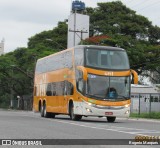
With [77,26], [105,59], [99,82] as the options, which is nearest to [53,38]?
[77,26]

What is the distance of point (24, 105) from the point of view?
84750 mm

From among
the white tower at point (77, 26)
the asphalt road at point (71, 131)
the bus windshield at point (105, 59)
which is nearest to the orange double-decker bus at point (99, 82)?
the bus windshield at point (105, 59)

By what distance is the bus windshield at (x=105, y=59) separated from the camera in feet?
92.9

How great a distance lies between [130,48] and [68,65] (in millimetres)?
35610

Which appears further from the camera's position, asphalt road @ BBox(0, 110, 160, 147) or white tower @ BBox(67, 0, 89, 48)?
white tower @ BBox(67, 0, 89, 48)

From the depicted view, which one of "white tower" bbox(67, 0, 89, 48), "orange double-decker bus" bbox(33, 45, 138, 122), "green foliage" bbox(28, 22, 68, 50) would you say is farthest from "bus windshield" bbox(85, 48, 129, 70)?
"green foliage" bbox(28, 22, 68, 50)

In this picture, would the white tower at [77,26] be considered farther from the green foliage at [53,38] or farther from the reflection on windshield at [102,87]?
the reflection on windshield at [102,87]

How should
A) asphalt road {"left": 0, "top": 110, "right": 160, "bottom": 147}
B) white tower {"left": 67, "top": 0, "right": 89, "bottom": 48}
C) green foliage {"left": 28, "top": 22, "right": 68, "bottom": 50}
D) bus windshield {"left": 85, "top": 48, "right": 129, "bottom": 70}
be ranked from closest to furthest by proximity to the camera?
1. asphalt road {"left": 0, "top": 110, "right": 160, "bottom": 147}
2. bus windshield {"left": 85, "top": 48, "right": 129, "bottom": 70}
3. white tower {"left": 67, "top": 0, "right": 89, "bottom": 48}
4. green foliage {"left": 28, "top": 22, "right": 68, "bottom": 50}

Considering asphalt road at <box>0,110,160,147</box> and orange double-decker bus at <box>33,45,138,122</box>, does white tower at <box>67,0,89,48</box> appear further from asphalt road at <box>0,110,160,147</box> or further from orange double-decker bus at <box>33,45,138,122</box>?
asphalt road at <box>0,110,160,147</box>

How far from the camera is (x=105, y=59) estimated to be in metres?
28.6

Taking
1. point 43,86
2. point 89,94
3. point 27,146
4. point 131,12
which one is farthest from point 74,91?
point 131,12

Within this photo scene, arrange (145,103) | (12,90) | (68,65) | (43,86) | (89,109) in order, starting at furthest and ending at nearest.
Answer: (12,90) < (145,103) < (43,86) < (68,65) < (89,109)

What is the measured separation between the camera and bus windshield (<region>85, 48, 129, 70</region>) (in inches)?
1115

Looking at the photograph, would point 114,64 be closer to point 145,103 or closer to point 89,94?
point 89,94
